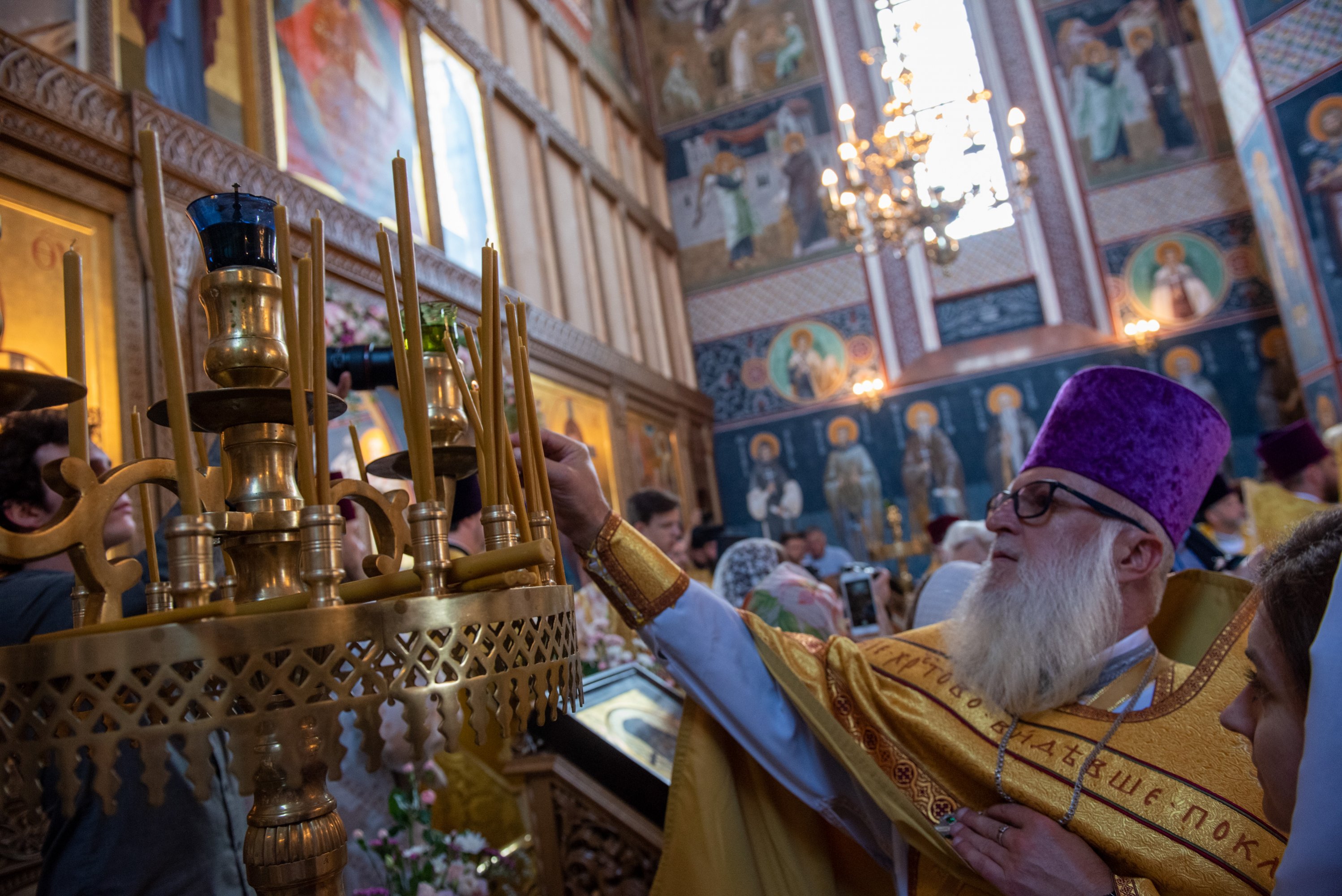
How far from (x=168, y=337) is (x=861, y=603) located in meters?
4.15

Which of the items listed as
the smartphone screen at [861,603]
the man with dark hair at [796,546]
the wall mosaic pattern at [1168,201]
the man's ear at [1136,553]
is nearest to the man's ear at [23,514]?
the man's ear at [1136,553]

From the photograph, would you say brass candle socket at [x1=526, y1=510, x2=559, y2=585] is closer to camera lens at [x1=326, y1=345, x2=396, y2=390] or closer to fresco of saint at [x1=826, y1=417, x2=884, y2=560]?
camera lens at [x1=326, y1=345, x2=396, y2=390]

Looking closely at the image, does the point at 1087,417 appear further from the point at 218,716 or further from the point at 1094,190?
the point at 1094,190

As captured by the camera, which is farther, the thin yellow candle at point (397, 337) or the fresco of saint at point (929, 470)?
the fresco of saint at point (929, 470)

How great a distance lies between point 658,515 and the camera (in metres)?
3.99

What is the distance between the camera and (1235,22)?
33.0 feet

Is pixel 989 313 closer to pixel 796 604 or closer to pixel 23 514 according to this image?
pixel 796 604

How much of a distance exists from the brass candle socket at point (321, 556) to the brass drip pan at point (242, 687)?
0.02m

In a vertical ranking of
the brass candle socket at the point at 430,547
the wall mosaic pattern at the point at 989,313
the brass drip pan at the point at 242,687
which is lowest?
the brass drip pan at the point at 242,687

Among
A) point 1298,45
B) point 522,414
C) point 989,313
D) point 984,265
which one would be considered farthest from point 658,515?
point 984,265

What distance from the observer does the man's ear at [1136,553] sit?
5.97 feet

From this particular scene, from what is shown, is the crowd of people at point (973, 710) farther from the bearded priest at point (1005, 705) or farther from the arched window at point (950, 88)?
the arched window at point (950, 88)

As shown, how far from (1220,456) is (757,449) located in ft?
36.1

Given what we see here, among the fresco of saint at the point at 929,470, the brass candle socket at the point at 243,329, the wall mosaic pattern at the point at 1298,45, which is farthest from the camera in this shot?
the fresco of saint at the point at 929,470
